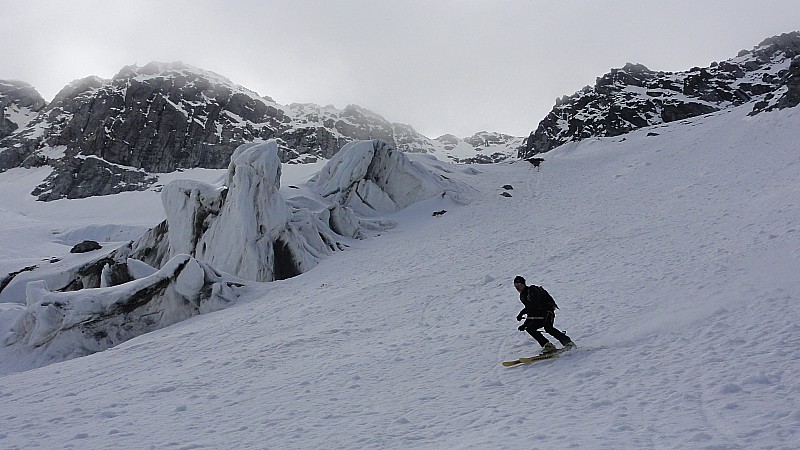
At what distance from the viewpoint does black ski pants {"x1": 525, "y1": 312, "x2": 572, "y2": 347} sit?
27.1 ft

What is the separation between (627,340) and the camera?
8258mm

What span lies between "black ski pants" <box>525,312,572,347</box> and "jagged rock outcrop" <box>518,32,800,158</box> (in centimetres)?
9556

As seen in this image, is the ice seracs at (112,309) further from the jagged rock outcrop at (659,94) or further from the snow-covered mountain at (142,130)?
the snow-covered mountain at (142,130)

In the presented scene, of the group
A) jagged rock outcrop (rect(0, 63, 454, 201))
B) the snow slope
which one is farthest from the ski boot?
jagged rock outcrop (rect(0, 63, 454, 201))

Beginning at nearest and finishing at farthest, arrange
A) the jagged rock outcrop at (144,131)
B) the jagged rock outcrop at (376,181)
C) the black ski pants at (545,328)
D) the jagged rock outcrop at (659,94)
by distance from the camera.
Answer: the black ski pants at (545,328)
the jagged rock outcrop at (376,181)
the jagged rock outcrop at (659,94)
the jagged rock outcrop at (144,131)

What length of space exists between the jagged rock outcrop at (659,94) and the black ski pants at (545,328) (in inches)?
3762

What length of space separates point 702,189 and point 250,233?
2233cm

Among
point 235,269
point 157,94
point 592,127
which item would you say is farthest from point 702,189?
point 157,94

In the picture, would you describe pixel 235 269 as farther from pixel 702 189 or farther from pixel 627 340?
pixel 702 189

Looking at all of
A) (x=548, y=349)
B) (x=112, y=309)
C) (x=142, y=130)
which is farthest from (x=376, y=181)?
(x=142, y=130)

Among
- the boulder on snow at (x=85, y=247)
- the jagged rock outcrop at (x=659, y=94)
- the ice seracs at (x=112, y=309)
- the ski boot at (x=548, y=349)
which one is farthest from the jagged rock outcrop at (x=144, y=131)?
the ski boot at (x=548, y=349)

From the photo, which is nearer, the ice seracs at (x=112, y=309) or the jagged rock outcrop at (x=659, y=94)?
the ice seracs at (x=112, y=309)

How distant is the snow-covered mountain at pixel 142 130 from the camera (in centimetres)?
10644

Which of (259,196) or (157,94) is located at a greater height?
(157,94)
